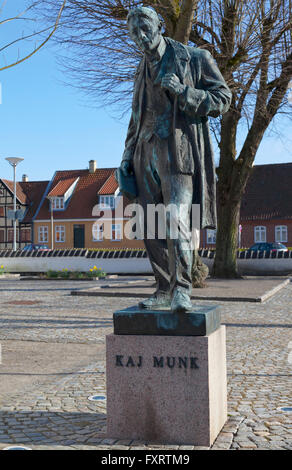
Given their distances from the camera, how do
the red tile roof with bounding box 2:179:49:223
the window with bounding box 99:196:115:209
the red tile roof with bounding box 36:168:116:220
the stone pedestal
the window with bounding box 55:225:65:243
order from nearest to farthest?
the stone pedestal < the window with bounding box 99:196:115:209 < the red tile roof with bounding box 36:168:116:220 < the window with bounding box 55:225:65:243 < the red tile roof with bounding box 2:179:49:223

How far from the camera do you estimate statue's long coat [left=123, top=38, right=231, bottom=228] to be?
12.4 ft

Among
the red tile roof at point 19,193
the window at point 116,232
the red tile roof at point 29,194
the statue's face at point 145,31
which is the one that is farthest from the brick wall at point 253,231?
the statue's face at point 145,31

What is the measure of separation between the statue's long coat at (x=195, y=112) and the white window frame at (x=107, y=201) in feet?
144

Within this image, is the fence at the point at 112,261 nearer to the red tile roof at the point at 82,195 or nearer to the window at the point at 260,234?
A: the red tile roof at the point at 82,195

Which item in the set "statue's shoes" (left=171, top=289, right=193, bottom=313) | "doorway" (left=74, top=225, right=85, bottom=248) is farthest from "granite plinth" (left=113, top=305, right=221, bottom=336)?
"doorway" (left=74, top=225, right=85, bottom=248)

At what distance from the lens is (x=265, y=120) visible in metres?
18.9

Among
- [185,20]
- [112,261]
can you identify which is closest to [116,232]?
[112,261]

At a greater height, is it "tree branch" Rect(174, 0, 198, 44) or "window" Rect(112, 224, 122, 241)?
"tree branch" Rect(174, 0, 198, 44)

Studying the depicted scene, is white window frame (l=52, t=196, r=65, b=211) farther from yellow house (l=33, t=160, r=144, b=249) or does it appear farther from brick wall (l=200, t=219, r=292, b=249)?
brick wall (l=200, t=219, r=292, b=249)

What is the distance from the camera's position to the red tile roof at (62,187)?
4984cm

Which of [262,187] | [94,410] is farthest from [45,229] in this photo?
[94,410]

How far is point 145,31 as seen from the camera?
3.73 meters

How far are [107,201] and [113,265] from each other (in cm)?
2177

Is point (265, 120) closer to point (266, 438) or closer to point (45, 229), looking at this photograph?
point (266, 438)
